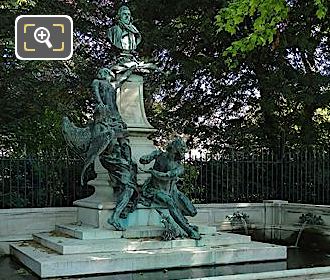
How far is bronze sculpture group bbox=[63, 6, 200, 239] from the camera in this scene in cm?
886

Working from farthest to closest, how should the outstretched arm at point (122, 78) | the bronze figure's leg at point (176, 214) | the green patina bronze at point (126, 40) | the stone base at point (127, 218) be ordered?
the green patina bronze at point (126, 40)
the outstretched arm at point (122, 78)
the stone base at point (127, 218)
the bronze figure's leg at point (176, 214)

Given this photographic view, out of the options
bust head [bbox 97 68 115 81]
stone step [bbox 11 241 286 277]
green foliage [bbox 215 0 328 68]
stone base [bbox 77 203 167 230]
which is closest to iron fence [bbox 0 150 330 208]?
stone base [bbox 77 203 167 230]

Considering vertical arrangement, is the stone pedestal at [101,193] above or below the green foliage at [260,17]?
below

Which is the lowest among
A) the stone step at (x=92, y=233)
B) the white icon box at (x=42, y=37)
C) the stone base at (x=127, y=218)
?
the stone step at (x=92, y=233)

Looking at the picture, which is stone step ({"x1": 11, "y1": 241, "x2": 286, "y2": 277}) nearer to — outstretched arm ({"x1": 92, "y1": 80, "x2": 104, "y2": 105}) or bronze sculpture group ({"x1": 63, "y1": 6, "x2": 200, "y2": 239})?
bronze sculpture group ({"x1": 63, "y1": 6, "x2": 200, "y2": 239})

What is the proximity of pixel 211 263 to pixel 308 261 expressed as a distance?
1.76 meters

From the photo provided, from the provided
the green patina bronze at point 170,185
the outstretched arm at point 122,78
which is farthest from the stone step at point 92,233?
the outstretched arm at point 122,78

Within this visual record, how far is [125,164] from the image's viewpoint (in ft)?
30.2

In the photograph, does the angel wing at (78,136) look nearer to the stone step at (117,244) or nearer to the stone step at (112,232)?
the stone step at (112,232)

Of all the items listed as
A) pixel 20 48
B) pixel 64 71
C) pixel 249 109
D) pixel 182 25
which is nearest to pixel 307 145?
pixel 249 109

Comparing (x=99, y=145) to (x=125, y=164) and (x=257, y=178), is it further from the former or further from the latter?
(x=257, y=178)

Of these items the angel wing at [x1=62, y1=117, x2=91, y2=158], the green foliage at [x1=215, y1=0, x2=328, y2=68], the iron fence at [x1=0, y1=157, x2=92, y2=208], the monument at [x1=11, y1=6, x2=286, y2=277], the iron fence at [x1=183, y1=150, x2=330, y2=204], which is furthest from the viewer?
the iron fence at [x1=183, y1=150, x2=330, y2=204]

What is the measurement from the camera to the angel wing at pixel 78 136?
9.79 metres

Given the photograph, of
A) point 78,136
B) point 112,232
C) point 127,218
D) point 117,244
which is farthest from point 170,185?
point 78,136
